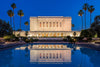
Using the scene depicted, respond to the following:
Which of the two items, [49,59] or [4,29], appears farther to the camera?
[4,29]

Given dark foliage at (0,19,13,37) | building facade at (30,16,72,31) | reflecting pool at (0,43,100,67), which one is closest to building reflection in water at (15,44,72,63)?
reflecting pool at (0,43,100,67)

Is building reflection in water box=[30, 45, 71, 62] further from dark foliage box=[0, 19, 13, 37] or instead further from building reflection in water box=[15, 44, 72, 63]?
dark foliage box=[0, 19, 13, 37]

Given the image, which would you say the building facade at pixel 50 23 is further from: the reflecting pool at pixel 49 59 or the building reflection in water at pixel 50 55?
the reflecting pool at pixel 49 59

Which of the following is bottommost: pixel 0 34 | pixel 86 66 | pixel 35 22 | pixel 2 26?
pixel 86 66

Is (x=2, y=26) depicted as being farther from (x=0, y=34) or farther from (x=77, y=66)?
(x=77, y=66)

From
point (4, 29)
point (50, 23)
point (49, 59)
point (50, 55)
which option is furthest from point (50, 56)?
point (50, 23)

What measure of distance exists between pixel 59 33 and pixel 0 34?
75.3 feet

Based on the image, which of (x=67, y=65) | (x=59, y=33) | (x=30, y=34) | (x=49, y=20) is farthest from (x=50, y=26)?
(x=67, y=65)

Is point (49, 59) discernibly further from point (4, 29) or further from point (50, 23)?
point (50, 23)

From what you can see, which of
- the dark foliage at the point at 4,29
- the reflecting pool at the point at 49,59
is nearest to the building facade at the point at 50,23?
the dark foliage at the point at 4,29

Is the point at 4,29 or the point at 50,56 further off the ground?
the point at 4,29

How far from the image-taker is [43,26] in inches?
1901

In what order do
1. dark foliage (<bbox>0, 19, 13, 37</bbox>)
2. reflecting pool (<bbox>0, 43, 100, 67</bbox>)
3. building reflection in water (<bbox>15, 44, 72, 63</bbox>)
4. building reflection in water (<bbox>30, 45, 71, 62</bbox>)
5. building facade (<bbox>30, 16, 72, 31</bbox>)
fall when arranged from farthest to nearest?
building facade (<bbox>30, 16, 72, 31</bbox>), dark foliage (<bbox>0, 19, 13, 37</bbox>), building reflection in water (<bbox>30, 45, 71, 62</bbox>), building reflection in water (<bbox>15, 44, 72, 63</bbox>), reflecting pool (<bbox>0, 43, 100, 67</bbox>)

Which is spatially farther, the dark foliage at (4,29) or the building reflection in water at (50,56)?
the dark foliage at (4,29)
